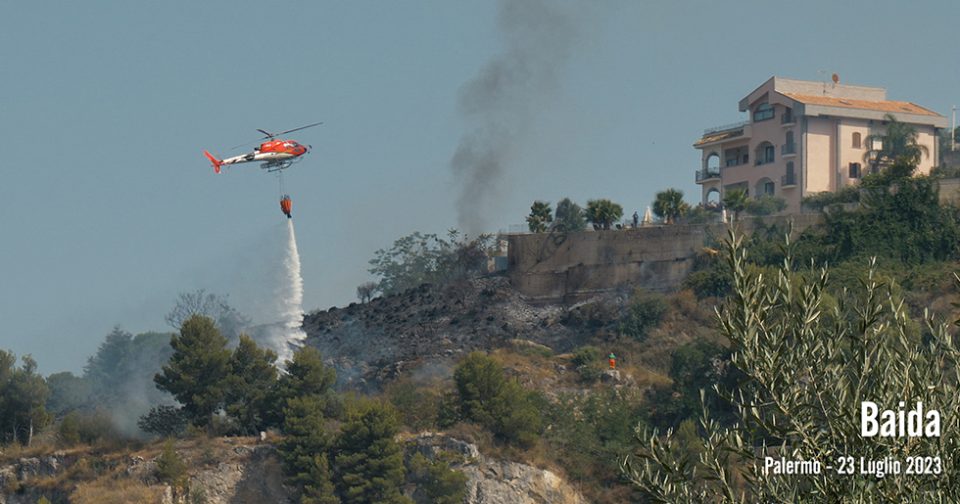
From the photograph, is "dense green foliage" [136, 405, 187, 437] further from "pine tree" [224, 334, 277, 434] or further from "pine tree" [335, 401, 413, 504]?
"pine tree" [335, 401, 413, 504]

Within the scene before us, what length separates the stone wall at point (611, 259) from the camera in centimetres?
8375

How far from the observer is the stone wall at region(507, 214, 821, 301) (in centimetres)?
8375

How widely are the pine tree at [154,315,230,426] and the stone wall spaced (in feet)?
52.6

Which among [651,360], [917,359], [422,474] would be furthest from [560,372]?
[917,359]

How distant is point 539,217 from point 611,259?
6454 millimetres

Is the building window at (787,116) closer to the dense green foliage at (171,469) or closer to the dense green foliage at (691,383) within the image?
the dense green foliage at (691,383)

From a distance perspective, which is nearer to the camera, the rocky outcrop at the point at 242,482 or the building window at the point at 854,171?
the rocky outcrop at the point at 242,482

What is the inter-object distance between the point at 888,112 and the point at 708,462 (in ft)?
239

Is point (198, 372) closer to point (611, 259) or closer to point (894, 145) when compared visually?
point (611, 259)

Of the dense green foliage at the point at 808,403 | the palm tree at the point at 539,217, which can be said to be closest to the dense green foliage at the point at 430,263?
the palm tree at the point at 539,217

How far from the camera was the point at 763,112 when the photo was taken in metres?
97.2

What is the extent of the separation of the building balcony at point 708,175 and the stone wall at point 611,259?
48.5 feet

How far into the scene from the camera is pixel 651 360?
79125 mm

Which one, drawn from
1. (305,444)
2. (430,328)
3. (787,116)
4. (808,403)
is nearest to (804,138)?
(787,116)
